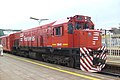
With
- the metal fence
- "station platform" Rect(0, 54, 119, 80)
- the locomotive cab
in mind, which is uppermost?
the locomotive cab

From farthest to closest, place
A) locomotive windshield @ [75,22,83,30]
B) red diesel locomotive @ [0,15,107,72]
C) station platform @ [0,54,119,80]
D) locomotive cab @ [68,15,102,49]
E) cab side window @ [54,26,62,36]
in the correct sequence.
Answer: cab side window @ [54,26,62,36] → locomotive windshield @ [75,22,83,30] → locomotive cab @ [68,15,102,49] → red diesel locomotive @ [0,15,107,72] → station platform @ [0,54,119,80]

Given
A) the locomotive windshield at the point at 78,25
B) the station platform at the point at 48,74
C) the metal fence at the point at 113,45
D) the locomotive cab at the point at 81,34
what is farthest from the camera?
the metal fence at the point at 113,45

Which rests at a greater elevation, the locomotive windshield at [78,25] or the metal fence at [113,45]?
the locomotive windshield at [78,25]

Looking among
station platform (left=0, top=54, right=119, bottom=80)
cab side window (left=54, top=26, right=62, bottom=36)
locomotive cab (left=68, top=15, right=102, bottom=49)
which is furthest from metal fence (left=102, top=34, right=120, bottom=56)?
station platform (left=0, top=54, right=119, bottom=80)

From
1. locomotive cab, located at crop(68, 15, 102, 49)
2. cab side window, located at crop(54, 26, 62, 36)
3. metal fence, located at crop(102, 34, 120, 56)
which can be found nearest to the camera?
locomotive cab, located at crop(68, 15, 102, 49)

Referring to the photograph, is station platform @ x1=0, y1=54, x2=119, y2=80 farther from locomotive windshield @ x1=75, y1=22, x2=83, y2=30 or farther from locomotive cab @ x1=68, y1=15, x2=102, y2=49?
locomotive windshield @ x1=75, y1=22, x2=83, y2=30

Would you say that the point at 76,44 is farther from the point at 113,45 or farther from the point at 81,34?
the point at 113,45

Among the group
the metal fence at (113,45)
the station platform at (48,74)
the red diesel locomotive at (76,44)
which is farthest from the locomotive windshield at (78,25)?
the metal fence at (113,45)

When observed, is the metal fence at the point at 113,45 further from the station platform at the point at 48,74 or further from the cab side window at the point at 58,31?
the station platform at the point at 48,74

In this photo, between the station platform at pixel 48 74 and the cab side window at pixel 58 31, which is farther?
the cab side window at pixel 58 31

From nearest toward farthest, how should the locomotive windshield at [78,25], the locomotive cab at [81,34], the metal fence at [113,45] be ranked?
the locomotive cab at [81,34], the locomotive windshield at [78,25], the metal fence at [113,45]

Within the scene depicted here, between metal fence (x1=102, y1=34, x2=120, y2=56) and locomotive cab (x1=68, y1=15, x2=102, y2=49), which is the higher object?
locomotive cab (x1=68, y1=15, x2=102, y2=49)

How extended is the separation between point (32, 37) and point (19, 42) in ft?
20.6

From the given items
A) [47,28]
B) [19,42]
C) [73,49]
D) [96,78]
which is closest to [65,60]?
[73,49]
